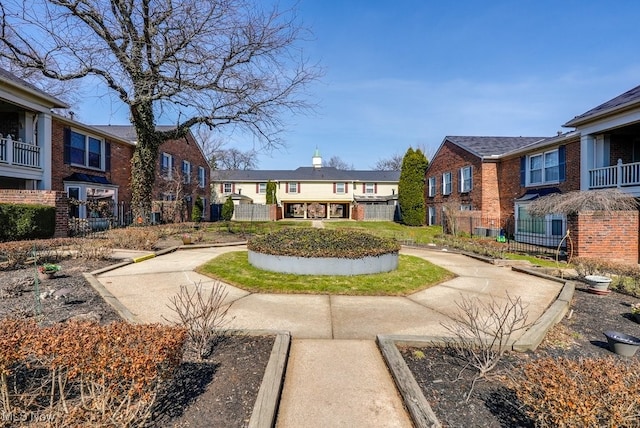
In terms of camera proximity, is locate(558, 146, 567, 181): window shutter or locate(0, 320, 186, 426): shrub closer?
locate(0, 320, 186, 426): shrub

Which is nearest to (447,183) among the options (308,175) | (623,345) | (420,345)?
A: (308,175)

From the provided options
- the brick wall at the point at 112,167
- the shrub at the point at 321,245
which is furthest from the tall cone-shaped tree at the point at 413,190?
the brick wall at the point at 112,167

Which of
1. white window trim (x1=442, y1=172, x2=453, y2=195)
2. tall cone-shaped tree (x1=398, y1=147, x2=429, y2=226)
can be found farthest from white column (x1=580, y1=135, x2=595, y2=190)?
tall cone-shaped tree (x1=398, y1=147, x2=429, y2=226)

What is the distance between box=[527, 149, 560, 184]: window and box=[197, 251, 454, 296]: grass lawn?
12.0m

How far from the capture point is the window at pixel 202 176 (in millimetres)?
30286

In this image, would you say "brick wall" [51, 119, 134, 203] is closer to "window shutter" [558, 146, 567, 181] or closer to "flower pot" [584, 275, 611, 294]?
"flower pot" [584, 275, 611, 294]

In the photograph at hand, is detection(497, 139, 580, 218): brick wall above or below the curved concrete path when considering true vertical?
above

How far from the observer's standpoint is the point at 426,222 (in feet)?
94.6

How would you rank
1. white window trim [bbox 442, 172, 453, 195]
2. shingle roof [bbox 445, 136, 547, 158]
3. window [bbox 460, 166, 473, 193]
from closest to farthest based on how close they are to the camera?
shingle roof [bbox 445, 136, 547, 158] → window [bbox 460, 166, 473, 193] → white window trim [bbox 442, 172, 453, 195]

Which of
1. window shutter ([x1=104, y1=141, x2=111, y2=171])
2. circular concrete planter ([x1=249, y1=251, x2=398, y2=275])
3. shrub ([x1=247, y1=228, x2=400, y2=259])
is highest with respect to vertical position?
window shutter ([x1=104, y1=141, x2=111, y2=171])

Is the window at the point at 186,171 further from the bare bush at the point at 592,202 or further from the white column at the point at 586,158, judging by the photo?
the white column at the point at 586,158

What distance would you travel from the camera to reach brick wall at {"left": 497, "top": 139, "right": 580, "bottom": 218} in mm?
15148

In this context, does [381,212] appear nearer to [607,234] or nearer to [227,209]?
[227,209]

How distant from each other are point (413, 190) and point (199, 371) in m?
27.7
